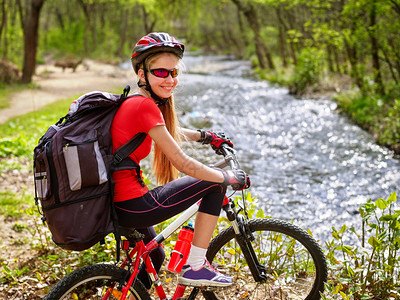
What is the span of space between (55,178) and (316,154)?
7574mm

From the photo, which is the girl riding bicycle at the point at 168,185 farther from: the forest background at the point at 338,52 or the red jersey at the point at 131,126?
the forest background at the point at 338,52

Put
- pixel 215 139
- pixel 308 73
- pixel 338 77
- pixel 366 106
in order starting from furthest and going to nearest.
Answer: pixel 338 77 < pixel 308 73 < pixel 366 106 < pixel 215 139

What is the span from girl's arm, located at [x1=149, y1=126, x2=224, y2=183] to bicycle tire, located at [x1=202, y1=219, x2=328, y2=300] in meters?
0.54

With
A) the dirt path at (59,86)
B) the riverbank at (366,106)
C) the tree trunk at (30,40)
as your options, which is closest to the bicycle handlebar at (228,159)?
the riverbank at (366,106)

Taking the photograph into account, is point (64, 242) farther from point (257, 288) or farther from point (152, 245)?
point (257, 288)

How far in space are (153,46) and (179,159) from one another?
0.67 metres

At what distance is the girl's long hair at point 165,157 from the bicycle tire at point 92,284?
756mm

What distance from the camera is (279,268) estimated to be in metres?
3.03

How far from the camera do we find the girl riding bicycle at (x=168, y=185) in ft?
7.27

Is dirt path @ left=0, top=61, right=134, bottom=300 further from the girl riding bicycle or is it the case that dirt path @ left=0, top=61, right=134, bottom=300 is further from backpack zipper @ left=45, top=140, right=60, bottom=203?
backpack zipper @ left=45, top=140, right=60, bottom=203

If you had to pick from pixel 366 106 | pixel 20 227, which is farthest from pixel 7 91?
pixel 366 106

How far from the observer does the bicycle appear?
2258 mm

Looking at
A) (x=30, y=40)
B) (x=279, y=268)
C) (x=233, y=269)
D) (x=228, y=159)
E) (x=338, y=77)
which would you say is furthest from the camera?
(x=30, y=40)

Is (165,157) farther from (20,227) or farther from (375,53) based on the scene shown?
(375,53)
